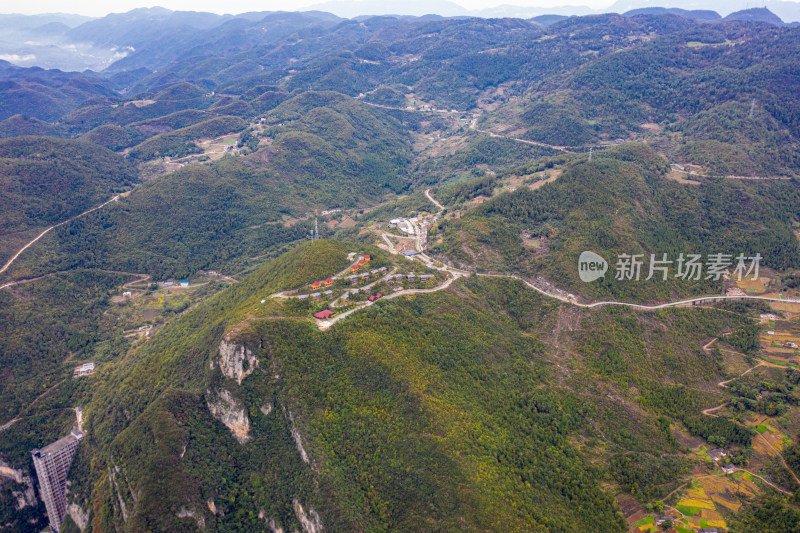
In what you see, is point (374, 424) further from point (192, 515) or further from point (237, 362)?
point (192, 515)

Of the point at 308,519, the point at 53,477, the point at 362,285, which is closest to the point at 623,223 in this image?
the point at 362,285

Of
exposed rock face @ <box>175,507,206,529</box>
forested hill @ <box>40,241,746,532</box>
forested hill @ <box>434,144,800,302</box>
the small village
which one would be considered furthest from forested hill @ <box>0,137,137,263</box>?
forested hill @ <box>434,144,800,302</box>

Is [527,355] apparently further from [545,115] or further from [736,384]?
[545,115]

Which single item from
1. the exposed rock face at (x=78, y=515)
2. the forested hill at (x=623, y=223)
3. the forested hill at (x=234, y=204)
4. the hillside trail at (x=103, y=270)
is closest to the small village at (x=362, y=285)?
the forested hill at (x=623, y=223)

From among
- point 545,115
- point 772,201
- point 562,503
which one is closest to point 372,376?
point 562,503

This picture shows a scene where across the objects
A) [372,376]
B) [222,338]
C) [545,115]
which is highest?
[545,115]

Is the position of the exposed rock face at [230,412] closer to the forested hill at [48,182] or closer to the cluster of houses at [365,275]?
the cluster of houses at [365,275]
